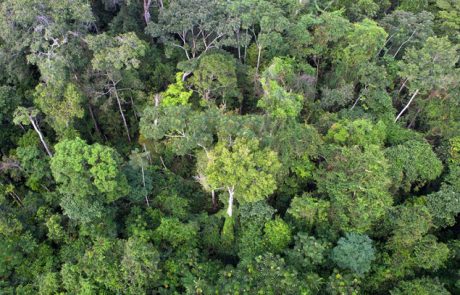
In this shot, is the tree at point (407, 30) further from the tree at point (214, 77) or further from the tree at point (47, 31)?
the tree at point (47, 31)

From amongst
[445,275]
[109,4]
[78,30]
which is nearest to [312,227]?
[445,275]

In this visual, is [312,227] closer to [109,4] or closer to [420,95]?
[420,95]

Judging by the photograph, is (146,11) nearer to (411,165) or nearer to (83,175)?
(83,175)

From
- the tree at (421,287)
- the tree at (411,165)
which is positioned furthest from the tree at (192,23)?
the tree at (421,287)

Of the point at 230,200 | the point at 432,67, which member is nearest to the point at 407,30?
the point at 432,67

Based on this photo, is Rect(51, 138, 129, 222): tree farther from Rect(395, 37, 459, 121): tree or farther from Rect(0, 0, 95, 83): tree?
Rect(395, 37, 459, 121): tree

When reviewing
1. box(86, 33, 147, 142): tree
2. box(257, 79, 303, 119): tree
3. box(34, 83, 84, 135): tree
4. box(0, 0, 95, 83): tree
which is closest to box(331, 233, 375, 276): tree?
box(257, 79, 303, 119): tree
